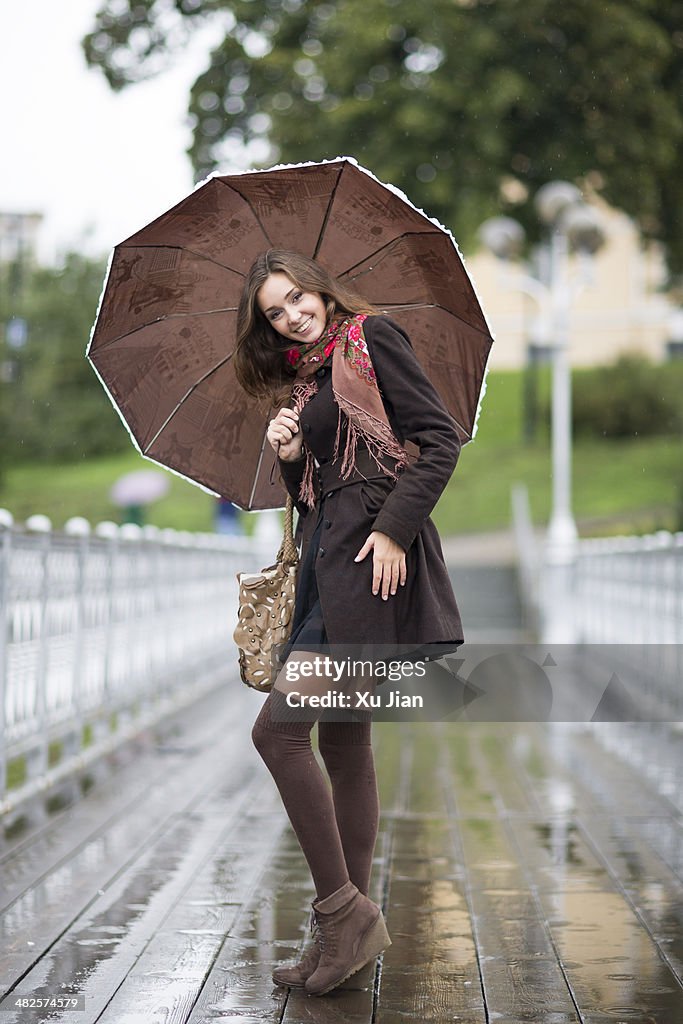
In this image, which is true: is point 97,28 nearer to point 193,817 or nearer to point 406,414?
point 193,817

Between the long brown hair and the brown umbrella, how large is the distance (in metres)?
0.20

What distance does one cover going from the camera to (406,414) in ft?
11.6

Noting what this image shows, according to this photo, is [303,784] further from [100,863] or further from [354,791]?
[100,863]

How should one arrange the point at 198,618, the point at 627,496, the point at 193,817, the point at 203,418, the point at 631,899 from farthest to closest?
the point at 627,496 → the point at 198,618 → the point at 193,817 → the point at 631,899 → the point at 203,418

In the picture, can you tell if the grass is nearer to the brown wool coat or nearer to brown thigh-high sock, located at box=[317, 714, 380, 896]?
brown thigh-high sock, located at box=[317, 714, 380, 896]

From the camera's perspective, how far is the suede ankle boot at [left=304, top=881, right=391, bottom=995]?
354 cm

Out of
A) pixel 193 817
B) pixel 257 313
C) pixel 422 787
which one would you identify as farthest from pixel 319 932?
pixel 422 787

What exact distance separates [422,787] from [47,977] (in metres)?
3.63

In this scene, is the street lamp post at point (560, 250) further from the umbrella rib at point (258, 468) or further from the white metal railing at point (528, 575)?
the umbrella rib at point (258, 468)

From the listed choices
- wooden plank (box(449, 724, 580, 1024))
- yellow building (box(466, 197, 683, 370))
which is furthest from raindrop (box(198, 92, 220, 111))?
yellow building (box(466, 197, 683, 370))

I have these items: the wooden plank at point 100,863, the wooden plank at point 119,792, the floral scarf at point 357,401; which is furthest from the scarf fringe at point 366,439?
the wooden plank at point 119,792

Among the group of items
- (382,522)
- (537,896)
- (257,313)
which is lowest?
(537,896)

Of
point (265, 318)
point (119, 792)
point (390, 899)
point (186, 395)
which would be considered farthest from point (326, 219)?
point (119, 792)

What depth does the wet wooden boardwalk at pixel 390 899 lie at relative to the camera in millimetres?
3535
